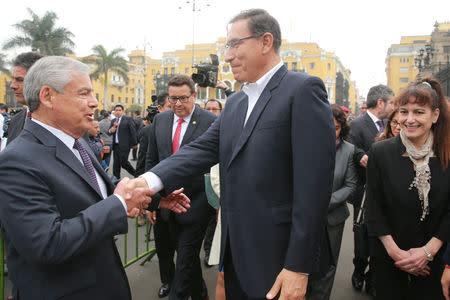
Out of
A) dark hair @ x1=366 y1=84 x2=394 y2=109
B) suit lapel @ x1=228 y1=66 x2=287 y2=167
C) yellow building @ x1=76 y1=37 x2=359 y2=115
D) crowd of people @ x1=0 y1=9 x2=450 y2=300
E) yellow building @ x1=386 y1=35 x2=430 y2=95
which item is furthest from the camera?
yellow building @ x1=386 y1=35 x2=430 y2=95

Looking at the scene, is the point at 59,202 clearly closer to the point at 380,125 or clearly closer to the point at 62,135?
the point at 62,135

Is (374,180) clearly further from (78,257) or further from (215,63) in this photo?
(215,63)

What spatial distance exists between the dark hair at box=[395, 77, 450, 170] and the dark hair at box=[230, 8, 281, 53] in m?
1.22

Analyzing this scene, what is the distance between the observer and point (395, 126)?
11.6ft

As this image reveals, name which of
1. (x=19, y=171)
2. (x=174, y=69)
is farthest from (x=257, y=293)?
(x=174, y=69)

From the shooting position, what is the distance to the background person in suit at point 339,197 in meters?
3.16

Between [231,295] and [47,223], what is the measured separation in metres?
1.19

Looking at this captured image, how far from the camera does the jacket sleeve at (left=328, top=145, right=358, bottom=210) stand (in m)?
3.17

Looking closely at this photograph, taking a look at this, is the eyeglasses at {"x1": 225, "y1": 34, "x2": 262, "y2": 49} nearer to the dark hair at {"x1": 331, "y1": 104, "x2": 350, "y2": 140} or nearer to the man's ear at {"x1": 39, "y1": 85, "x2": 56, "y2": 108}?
the man's ear at {"x1": 39, "y1": 85, "x2": 56, "y2": 108}

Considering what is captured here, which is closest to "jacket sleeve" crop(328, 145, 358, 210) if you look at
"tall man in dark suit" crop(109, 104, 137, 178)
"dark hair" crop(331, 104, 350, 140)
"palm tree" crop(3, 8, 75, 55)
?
"dark hair" crop(331, 104, 350, 140)

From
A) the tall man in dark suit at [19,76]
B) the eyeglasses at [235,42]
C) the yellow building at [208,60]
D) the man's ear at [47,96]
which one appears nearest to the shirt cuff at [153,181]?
the man's ear at [47,96]

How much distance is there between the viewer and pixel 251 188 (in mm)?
1784

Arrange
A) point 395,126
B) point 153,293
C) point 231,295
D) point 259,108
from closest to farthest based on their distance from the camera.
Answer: point 259,108 → point 231,295 → point 395,126 → point 153,293

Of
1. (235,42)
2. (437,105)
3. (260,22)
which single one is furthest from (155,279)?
(437,105)
